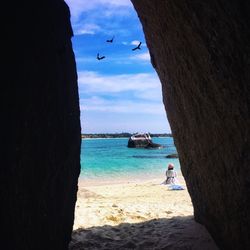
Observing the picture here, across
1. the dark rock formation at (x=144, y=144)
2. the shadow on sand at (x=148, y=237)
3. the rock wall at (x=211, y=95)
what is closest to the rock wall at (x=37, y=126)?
the shadow on sand at (x=148, y=237)

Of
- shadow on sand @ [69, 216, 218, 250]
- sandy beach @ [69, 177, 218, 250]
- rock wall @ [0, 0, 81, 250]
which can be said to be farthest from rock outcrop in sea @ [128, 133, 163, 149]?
rock wall @ [0, 0, 81, 250]

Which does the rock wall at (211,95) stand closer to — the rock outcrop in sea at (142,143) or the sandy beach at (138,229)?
the sandy beach at (138,229)

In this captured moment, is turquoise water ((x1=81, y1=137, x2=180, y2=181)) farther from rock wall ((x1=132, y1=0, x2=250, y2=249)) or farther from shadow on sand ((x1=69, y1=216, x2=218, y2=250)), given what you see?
rock wall ((x1=132, y1=0, x2=250, y2=249))

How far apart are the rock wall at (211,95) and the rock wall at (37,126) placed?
1571 mm

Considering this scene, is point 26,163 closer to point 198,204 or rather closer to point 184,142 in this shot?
point 184,142

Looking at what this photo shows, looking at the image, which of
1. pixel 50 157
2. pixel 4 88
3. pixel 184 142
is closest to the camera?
pixel 4 88

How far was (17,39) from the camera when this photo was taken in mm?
4406

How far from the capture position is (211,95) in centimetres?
477

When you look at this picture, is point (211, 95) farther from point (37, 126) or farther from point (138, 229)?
point (138, 229)

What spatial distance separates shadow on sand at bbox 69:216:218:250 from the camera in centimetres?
631

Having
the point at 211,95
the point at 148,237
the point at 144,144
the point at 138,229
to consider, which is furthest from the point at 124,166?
the point at 144,144

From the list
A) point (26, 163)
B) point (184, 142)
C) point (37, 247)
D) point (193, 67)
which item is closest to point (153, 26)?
point (193, 67)

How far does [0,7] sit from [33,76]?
868 mm

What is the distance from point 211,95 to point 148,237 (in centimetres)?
341
